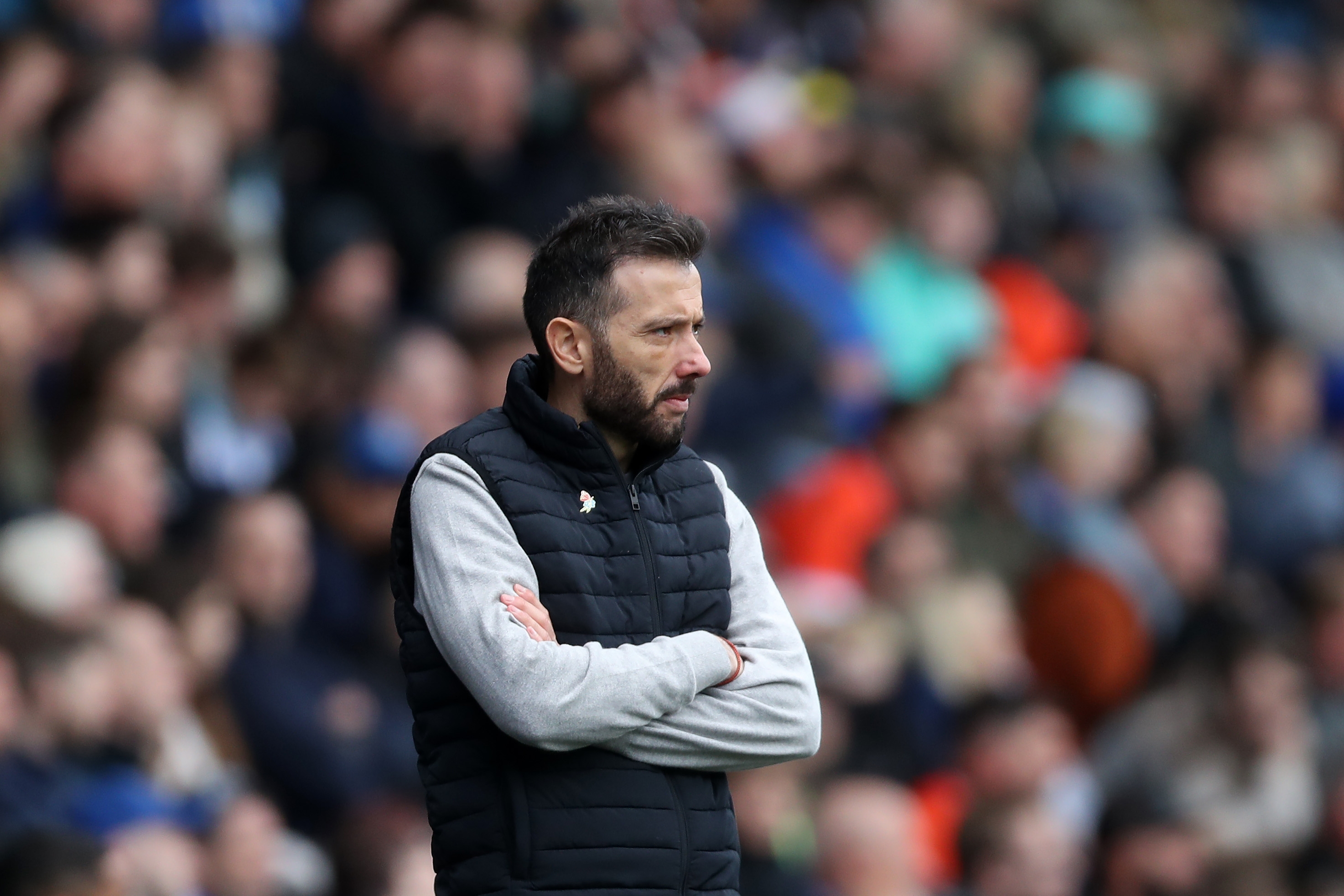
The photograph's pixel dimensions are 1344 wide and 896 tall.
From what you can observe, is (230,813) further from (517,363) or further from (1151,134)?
(1151,134)

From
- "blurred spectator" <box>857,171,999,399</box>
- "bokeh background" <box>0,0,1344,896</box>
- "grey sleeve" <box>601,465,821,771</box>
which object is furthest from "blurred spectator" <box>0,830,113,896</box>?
"blurred spectator" <box>857,171,999,399</box>

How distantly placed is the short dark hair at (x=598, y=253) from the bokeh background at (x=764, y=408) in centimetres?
208

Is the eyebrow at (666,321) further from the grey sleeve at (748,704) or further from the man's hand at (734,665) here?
the man's hand at (734,665)

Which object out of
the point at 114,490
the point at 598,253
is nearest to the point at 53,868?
the point at 114,490

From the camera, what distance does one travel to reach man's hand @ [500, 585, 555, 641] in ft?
10.6

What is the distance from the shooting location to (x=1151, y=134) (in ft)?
38.3

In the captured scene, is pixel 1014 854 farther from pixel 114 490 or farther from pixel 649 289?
pixel 649 289

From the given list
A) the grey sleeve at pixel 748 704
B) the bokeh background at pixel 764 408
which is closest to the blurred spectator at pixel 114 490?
the bokeh background at pixel 764 408

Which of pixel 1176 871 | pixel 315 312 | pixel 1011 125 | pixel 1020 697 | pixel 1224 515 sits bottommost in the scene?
pixel 1176 871

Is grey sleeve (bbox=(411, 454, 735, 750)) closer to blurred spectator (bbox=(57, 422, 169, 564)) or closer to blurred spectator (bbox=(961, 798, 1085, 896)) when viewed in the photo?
blurred spectator (bbox=(57, 422, 169, 564))

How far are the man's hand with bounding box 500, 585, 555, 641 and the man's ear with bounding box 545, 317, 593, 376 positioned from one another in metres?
0.39

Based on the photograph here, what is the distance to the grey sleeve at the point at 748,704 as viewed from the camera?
3.34 metres

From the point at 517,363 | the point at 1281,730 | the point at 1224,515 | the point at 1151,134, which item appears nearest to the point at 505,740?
the point at 517,363

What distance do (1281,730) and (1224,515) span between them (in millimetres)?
1699
